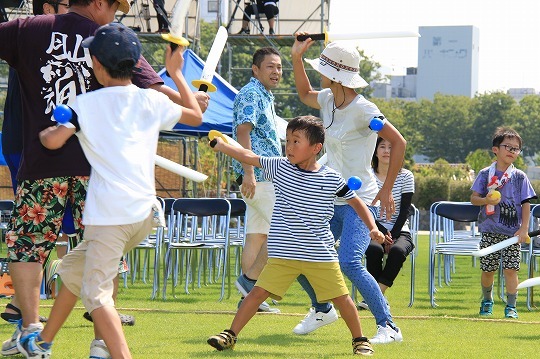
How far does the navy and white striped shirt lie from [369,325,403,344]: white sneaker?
0.78 m

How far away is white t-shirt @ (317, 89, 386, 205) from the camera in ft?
22.2

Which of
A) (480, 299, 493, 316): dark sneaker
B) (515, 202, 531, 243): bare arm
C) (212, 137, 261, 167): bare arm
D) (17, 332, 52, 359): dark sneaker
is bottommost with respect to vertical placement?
(480, 299, 493, 316): dark sneaker

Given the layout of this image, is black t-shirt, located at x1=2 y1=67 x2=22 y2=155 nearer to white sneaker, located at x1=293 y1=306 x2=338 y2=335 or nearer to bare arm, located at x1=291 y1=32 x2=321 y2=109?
bare arm, located at x1=291 y1=32 x2=321 y2=109

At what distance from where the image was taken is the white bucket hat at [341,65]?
6.85 metres

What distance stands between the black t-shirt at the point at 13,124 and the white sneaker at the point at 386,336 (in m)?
2.49

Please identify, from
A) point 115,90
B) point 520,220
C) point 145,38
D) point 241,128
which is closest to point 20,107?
point 115,90

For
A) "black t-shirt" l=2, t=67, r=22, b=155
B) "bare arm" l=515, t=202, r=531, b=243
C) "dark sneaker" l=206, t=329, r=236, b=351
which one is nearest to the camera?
"dark sneaker" l=206, t=329, r=236, b=351

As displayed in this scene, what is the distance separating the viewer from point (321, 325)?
704 cm

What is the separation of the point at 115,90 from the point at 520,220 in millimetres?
5328

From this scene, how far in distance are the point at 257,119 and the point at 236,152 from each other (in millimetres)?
2358

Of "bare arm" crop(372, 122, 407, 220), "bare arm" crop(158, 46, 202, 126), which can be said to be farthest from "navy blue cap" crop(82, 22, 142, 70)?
"bare arm" crop(372, 122, 407, 220)

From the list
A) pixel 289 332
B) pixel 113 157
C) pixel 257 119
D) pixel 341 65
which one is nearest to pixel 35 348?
→ pixel 113 157

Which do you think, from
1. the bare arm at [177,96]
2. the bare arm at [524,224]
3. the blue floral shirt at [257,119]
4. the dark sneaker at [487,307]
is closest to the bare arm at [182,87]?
the bare arm at [177,96]

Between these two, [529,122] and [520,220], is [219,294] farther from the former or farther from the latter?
[529,122]
